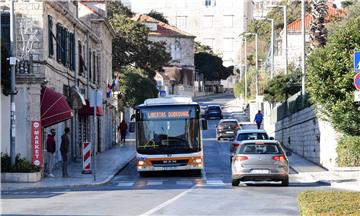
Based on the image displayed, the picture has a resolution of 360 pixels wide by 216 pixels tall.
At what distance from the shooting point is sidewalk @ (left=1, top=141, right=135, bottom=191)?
2955 centimetres

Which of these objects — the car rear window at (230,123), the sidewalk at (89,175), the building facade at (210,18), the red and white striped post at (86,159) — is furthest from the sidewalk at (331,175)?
the building facade at (210,18)

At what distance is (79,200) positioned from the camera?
23062 millimetres

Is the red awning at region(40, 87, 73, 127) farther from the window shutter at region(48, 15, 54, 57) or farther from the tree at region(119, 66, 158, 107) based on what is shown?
the tree at region(119, 66, 158, 107)

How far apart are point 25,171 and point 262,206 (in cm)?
1241

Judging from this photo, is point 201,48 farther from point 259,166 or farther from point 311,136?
point 259,166

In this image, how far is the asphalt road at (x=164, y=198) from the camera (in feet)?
64.1

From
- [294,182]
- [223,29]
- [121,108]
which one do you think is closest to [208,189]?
[294,182]

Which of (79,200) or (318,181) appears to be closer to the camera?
(79,200)

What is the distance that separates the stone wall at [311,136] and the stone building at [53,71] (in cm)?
1065

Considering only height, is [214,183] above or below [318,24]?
below

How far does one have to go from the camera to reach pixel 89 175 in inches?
1351

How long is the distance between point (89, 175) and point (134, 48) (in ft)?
154

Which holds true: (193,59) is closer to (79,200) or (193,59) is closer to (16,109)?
(16,109)

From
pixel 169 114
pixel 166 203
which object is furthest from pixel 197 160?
pixel 166 203
